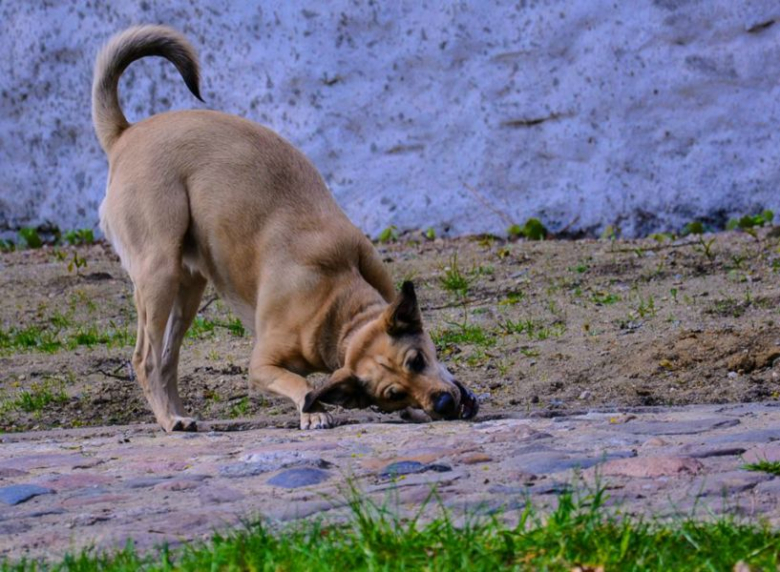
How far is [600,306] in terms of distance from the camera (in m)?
6.96

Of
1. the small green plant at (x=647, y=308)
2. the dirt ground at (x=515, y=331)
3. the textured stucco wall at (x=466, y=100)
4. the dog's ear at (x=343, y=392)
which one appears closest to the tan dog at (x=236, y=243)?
the dog's ear at (x=343, y=392)

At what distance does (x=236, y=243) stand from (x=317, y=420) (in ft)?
3.78

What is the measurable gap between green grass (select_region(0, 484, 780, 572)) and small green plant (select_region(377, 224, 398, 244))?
6.65m

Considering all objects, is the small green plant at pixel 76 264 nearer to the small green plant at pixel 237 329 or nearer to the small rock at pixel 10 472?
the small green plant at pixel 237 329

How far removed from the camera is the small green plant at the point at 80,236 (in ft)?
34.1

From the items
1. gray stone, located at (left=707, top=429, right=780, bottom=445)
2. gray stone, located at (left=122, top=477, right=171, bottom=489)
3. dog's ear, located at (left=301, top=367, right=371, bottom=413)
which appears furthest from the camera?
dog's ear, located at (left=301, top=367, right=371, bottom=413)

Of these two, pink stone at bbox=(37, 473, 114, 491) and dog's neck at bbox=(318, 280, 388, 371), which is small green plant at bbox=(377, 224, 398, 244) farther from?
pink stone at bbox=(37, 473, 114, 491)

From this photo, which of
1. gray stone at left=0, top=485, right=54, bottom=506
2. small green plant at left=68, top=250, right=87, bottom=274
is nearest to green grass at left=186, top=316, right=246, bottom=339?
small green plant at left=68, top=250, right=87, bottom=274

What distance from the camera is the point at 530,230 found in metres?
9.18

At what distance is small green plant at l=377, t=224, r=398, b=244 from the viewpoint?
372 inches

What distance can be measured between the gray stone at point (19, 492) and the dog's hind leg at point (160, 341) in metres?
1.53

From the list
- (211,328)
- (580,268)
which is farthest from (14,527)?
(580,268)

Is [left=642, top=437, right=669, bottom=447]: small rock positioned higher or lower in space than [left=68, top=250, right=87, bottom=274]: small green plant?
higher

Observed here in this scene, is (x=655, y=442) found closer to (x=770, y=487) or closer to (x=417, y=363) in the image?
(x=770, y=487)
